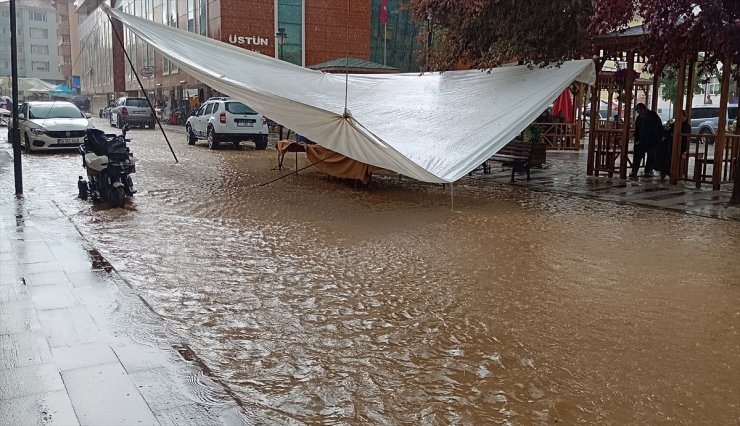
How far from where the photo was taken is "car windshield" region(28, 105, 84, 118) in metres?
18.0

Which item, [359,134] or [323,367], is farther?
[359,134]

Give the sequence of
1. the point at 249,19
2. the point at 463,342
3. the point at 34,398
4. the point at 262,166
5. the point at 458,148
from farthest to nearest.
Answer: the point at 249,19
the point at 262,166
the point at 458,148
the point at 463,342
the point at 34,398

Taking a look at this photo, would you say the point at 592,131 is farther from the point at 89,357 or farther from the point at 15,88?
the point at 89,357

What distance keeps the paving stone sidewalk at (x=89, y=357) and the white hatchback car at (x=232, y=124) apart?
558 inches

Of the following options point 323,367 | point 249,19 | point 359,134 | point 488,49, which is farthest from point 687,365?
point 249,19

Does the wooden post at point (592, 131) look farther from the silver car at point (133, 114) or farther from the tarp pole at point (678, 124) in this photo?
the silver car at point (133, 114)

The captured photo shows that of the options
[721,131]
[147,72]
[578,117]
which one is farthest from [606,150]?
[147,72]

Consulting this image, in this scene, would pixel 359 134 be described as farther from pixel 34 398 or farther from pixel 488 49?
pixel 34 398

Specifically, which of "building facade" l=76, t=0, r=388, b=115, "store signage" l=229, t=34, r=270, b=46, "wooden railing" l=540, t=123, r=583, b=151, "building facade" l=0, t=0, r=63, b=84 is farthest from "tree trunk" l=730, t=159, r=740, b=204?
"building facade" l=0, t=0, r=63, b=84

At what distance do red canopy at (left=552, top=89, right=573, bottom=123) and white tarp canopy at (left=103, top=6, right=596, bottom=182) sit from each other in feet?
30.4

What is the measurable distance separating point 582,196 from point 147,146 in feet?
47.7

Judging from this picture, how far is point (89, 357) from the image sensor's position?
13.1 ft

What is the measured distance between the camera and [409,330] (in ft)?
15.6

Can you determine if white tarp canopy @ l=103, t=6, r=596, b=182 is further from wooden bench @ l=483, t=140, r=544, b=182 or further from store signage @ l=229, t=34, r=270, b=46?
store signage @ l=229, t=34, r=270, b=46
